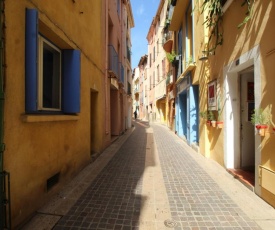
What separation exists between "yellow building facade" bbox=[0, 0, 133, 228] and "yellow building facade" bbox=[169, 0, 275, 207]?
3.69 m

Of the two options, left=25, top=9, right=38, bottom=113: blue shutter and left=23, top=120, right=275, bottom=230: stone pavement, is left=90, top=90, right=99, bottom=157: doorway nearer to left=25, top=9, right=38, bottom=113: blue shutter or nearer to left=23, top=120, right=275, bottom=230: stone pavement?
left=23, top=120, right=275, bottom=230: stone pavement

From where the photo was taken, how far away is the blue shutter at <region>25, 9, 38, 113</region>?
307 cm

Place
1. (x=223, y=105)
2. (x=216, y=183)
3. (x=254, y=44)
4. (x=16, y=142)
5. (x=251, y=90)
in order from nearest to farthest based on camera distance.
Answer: (x=16, y=142), (x=254, y=44), (x=216, y=183), (x=251, y=90), (x=223, y=105)

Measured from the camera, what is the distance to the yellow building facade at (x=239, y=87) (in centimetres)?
367

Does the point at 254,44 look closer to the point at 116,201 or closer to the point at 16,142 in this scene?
the point at 116,201

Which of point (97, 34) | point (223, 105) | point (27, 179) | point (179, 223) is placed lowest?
point (179, 223)

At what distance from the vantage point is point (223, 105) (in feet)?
19.0

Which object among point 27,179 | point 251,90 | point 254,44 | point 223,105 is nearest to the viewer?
point 27,179

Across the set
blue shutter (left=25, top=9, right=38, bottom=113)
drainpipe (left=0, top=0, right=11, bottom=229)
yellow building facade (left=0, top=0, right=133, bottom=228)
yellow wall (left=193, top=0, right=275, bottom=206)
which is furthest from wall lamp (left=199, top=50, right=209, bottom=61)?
drainpipe (left=0, top=0, right=11, bottom=229)

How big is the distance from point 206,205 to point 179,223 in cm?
79

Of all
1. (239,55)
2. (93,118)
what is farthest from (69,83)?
(239,55)

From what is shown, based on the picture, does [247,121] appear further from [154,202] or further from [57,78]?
[57,78]

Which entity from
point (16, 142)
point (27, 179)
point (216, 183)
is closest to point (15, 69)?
point (16, 142)

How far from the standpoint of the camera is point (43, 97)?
4219 mm
